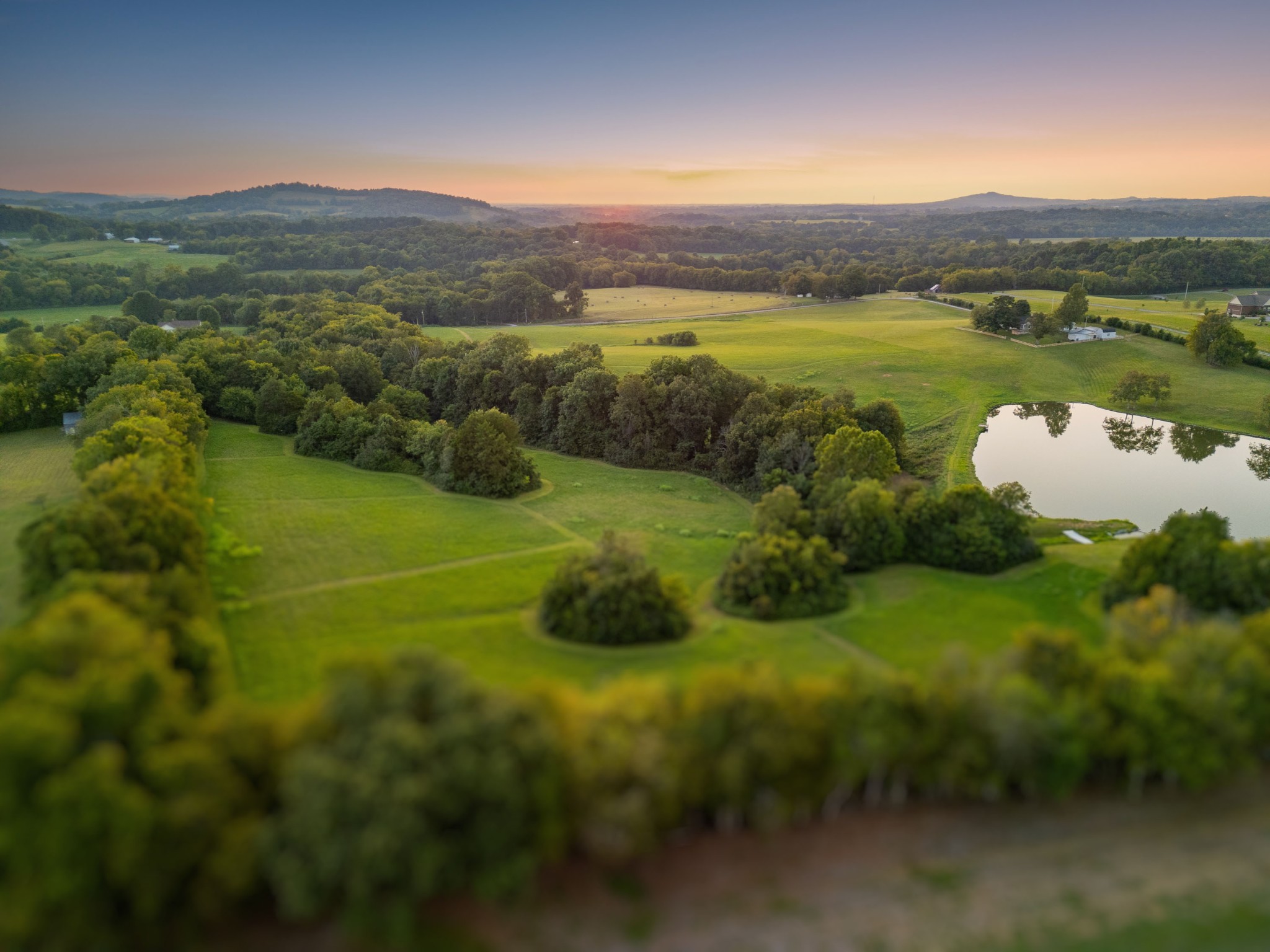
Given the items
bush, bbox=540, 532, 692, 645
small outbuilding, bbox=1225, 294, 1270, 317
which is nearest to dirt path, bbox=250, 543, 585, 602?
bush, bbox=540, 532, 692, 645

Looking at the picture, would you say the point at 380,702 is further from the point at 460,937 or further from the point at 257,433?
the point at 257,433

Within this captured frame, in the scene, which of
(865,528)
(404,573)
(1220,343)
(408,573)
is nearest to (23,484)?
(404,573)

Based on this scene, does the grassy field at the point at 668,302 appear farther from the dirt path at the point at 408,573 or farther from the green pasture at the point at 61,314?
the dirt path at the point at 408,573

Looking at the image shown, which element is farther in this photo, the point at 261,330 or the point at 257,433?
the point at 261,330

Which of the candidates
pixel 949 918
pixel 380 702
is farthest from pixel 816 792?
pixel 380 702

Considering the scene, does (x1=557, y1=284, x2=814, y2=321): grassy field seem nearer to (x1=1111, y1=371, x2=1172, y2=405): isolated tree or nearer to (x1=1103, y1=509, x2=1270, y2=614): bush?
(x1=1111, y1=371, x2=1172, y2=405): isolated tree
